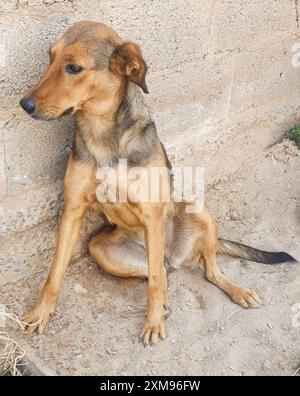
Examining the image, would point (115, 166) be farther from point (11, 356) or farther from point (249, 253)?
point (249, 253)

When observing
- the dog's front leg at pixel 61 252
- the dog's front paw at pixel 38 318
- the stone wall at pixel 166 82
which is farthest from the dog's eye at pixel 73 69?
the dog's front paw at pixel 38 318

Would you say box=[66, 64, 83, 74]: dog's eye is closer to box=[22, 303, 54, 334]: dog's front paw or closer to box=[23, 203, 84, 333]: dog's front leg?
box=[23, 203, 84, 333]: dog's front leg

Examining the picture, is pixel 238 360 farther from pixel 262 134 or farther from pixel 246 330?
pixel 262 134

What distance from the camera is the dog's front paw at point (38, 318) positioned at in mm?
3658

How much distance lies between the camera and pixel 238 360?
11.8 ft

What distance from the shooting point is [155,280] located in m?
3.73

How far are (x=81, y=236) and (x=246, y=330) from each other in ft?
4.41

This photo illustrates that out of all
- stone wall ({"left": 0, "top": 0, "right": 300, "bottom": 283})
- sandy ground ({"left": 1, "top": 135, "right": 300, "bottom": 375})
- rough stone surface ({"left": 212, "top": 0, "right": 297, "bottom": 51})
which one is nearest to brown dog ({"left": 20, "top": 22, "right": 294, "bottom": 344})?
sandy ground ({"left": 1, "top": 135, "right": 300, "bottom": 375})

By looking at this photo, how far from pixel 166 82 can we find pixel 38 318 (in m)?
1.97

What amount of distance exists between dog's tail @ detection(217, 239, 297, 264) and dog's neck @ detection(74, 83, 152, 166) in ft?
4.34

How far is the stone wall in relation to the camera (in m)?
3.49

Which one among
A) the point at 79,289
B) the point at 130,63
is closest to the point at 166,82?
the point at 130,63

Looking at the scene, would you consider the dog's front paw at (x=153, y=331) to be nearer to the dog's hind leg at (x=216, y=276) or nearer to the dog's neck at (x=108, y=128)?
the dog's hind leg at (x=216, y=276)

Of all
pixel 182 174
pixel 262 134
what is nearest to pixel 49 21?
pixel 182 174
